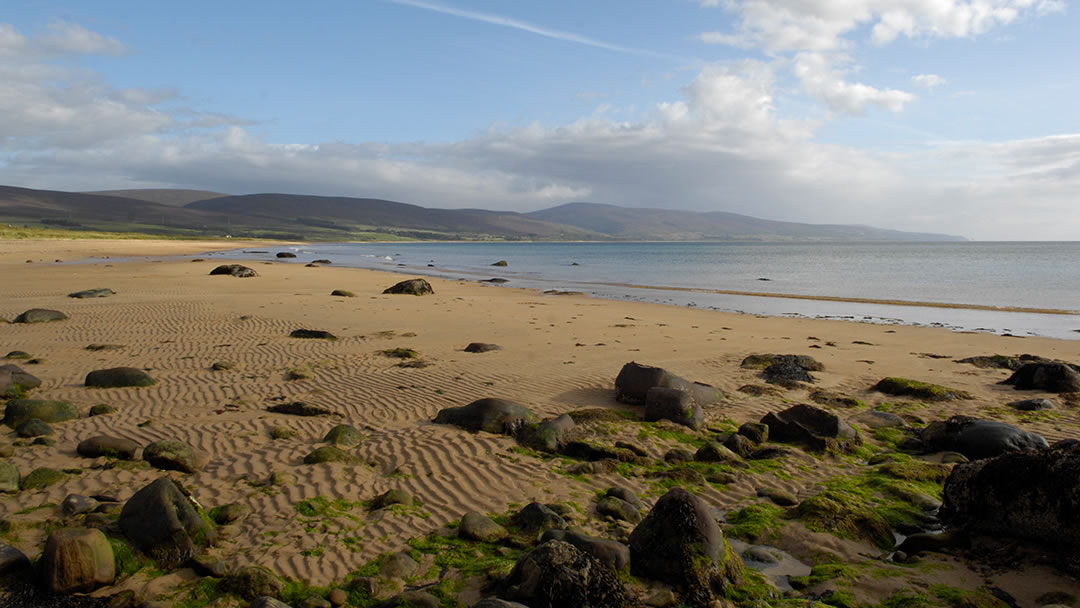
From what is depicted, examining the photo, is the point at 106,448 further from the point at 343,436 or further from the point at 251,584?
the point at 251,584

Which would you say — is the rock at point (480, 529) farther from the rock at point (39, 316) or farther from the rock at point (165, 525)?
the rock at point (39, 316)

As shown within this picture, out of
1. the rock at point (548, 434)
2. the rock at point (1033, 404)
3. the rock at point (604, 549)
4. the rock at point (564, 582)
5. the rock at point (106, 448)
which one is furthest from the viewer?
the rock at point (1033, 404)

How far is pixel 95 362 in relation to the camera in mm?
12086

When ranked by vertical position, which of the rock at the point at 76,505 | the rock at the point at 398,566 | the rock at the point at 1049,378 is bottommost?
the rock at the point at 398,566

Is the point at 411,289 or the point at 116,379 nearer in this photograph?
the point at 116,379

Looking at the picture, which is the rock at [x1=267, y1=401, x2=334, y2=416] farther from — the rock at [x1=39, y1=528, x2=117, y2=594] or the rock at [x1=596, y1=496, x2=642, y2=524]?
the rock at [x1=596, y1=496, x2=642, y2=524]

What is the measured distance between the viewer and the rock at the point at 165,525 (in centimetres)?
497

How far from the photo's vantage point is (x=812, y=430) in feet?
28.3

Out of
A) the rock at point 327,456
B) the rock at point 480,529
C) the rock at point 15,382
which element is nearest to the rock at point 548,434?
the rock at point 327,456

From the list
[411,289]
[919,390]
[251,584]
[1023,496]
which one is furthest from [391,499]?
[411,289]

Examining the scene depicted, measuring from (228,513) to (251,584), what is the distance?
1337 millimetres

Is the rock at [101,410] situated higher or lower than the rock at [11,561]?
lower

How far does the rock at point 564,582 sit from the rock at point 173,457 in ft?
14.0

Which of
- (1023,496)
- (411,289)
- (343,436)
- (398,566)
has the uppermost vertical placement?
(1023,496)
